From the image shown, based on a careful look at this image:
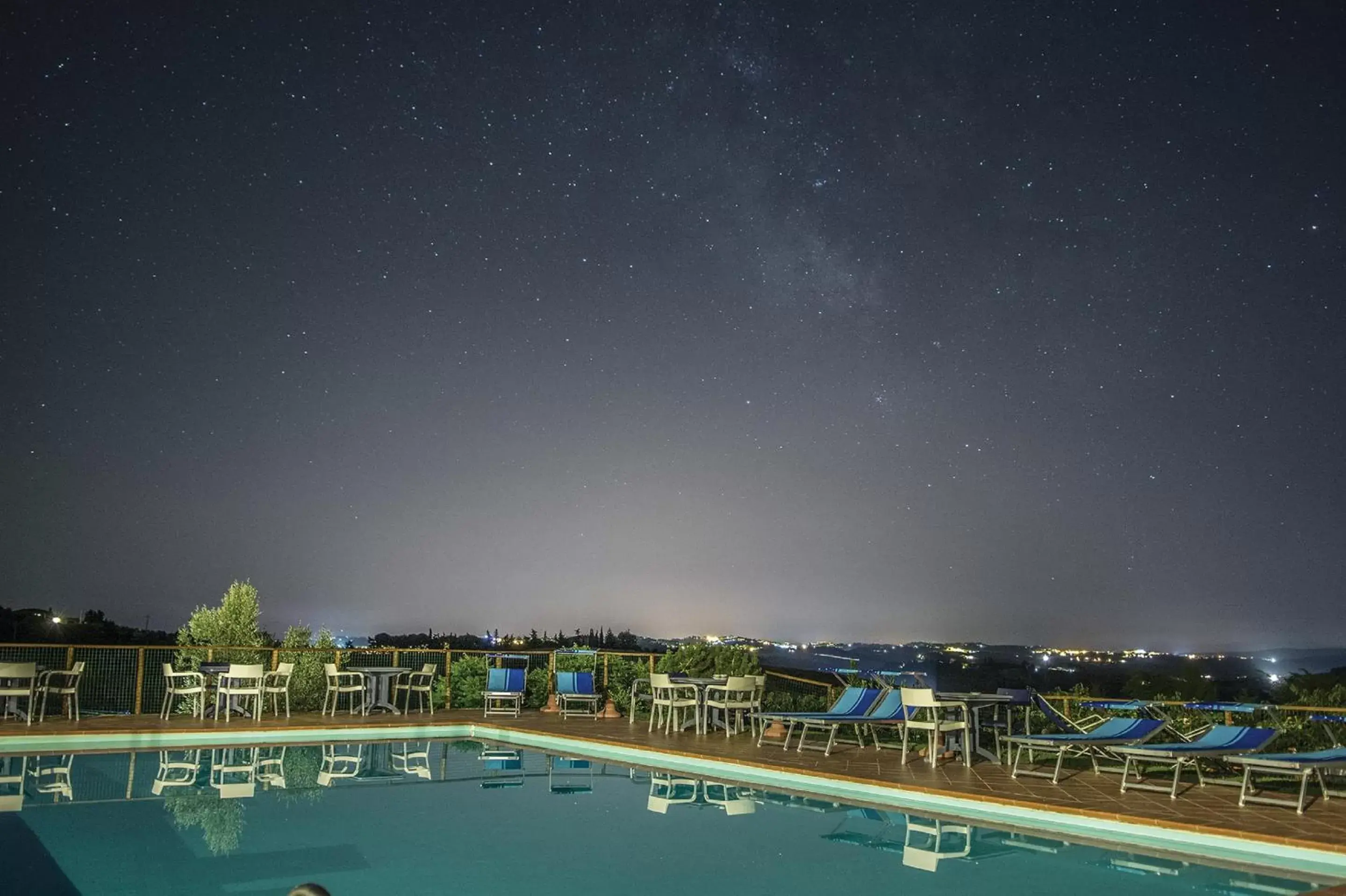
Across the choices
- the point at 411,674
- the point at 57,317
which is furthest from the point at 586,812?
the point at 57,317

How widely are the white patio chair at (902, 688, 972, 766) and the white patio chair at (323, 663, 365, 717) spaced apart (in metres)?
7.84

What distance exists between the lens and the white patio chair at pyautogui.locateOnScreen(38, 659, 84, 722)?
12266mm

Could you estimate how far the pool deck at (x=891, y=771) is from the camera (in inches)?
258

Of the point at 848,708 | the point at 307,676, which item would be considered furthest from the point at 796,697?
the point at 307,676

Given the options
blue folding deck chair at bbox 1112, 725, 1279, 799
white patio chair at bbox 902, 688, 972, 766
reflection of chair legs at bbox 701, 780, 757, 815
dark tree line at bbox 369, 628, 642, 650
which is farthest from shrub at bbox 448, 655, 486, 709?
dark tree line at bbox 369, 628, 642, 650

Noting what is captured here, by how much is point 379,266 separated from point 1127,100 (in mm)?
11906

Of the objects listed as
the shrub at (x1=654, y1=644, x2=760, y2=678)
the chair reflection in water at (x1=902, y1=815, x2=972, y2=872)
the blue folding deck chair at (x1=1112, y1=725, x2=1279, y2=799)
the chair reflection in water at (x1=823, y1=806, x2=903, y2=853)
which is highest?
the blue folding deck chair at (x1=1112, y1=725, x2=1279, y2=799)

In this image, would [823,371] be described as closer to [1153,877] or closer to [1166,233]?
[1166,233]

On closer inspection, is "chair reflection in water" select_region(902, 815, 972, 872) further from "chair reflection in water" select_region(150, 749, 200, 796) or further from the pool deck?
"chair reflection in water" select_region(150, 749, 200, 796)

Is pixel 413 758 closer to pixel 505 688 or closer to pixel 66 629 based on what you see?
pixel 505 688

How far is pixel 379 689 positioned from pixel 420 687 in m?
0.89

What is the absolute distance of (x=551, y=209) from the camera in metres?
15.9

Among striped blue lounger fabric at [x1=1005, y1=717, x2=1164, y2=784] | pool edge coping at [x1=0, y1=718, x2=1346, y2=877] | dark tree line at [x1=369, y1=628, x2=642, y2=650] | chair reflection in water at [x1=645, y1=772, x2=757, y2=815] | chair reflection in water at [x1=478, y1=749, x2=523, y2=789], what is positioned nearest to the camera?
pool edge coping at [x1=0, y1=718, x2=1346, y2=877]

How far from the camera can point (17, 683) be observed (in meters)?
12.4
